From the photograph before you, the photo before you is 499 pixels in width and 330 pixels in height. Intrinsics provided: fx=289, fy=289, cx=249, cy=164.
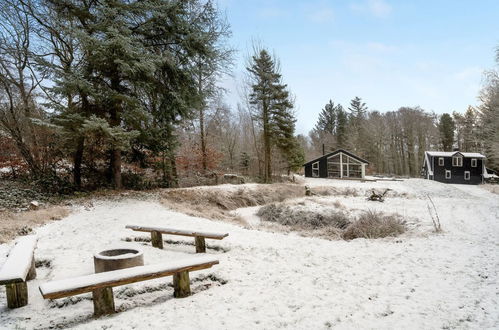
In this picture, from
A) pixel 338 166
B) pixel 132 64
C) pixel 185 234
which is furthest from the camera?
pixel 338 166

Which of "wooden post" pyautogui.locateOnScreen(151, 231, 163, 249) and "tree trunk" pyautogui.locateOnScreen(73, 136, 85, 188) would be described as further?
"tree trunk" pyautogui.locateOnScreen(73, 136, 85, 188)

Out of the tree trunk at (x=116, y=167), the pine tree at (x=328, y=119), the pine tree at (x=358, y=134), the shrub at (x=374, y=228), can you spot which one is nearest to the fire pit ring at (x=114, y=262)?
the shrub at (x=374, y=228)

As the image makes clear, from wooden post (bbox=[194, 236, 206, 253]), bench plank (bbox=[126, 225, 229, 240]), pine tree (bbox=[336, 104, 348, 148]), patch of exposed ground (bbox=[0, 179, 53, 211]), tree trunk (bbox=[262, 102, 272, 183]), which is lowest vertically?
wooden post (bbox=[194, 236, 206, 253])

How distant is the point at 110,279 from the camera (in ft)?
11.5

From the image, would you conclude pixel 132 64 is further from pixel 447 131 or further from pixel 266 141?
pixel 447 131

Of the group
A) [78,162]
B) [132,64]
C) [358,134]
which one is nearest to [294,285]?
[132,64]

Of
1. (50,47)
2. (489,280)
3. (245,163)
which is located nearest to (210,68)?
(50,47)

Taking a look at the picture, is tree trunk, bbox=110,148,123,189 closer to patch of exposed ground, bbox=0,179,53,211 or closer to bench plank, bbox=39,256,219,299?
patch of exposed ground, bbox=0,179,53,211

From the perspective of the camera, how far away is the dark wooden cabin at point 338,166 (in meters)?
35.3

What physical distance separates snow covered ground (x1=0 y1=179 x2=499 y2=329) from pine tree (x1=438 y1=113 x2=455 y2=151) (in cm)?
4555

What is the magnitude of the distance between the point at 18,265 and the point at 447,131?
54.9m

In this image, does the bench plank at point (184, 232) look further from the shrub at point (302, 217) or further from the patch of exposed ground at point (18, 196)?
the patch of exposed ground at point (18, 196)

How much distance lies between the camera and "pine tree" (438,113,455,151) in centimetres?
4597

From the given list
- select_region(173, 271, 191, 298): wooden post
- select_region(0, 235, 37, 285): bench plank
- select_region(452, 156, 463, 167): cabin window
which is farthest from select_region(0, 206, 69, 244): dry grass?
select_region(452, 156, 463, 167): cabin window
